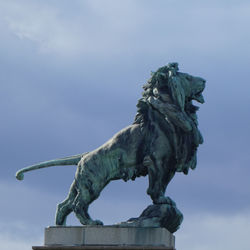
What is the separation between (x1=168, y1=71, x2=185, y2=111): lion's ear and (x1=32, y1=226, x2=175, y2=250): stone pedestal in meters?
2.48

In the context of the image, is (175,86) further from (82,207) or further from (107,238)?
(107,238)

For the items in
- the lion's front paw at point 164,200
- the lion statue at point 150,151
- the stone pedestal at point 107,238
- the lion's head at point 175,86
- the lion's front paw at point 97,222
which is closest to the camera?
the stone pedestal at point 107,238

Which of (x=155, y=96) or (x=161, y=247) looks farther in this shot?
(x=155, y=96)

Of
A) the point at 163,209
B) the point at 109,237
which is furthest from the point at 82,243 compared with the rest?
the point at 163,209

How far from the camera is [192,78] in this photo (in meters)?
18.7

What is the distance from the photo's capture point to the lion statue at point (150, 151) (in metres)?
18.2

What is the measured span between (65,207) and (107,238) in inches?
52.3

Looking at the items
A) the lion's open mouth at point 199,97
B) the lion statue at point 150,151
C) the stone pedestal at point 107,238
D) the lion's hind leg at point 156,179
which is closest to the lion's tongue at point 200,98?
the lion's open mouth at point 199,97

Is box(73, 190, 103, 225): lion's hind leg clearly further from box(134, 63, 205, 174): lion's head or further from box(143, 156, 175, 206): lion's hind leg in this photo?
box(134, 63, 205, 174): lion's head

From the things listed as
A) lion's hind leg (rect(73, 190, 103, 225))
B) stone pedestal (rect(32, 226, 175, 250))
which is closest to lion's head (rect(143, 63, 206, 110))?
lion's hind leg (rect(73, 190, 103, 225))

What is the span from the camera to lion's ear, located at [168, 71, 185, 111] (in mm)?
18266

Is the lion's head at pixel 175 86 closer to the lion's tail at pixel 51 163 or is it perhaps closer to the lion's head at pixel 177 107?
the lion's head at pixel 177 107

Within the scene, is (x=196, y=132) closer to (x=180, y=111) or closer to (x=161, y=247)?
(x=180, y=111)

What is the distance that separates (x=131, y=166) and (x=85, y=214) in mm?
1261
